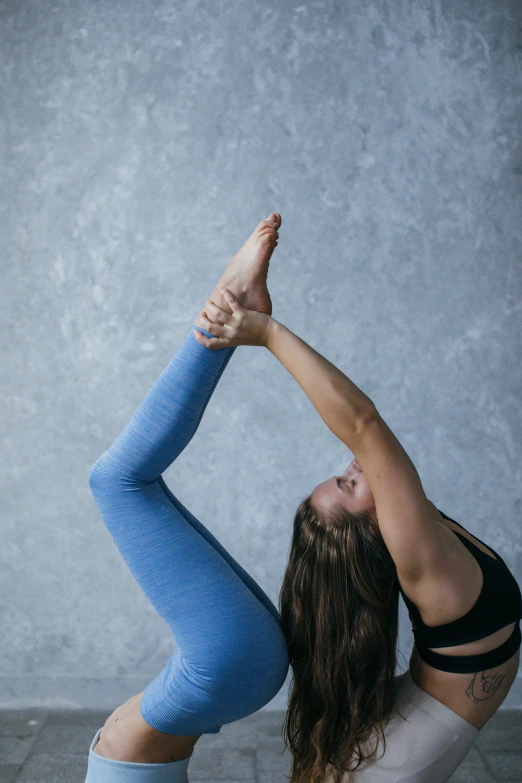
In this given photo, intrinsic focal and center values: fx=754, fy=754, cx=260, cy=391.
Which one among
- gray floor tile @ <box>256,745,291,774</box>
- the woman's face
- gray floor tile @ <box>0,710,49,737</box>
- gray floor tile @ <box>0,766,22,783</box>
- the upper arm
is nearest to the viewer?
the upper arm

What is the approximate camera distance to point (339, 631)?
146 cm

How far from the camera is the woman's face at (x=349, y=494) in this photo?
146 cm

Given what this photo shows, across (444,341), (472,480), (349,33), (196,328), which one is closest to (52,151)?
(349,33)

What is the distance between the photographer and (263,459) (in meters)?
3.01

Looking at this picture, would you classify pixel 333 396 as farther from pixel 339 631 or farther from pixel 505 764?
pixel 505 764

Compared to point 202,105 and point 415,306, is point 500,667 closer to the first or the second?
point 415,306

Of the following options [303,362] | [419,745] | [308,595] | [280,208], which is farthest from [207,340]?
[280,208]

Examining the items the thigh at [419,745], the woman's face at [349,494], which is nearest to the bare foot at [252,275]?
the woman's face at [349,494]

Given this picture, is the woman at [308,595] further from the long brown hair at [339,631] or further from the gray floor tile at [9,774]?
the gray floor tile at [9,774]

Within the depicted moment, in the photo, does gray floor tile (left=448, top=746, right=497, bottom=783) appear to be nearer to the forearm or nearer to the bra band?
the bra band

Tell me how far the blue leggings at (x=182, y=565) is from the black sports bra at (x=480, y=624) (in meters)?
0.29

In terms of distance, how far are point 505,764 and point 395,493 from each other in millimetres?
1865

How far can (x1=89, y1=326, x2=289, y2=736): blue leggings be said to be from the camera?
136cm

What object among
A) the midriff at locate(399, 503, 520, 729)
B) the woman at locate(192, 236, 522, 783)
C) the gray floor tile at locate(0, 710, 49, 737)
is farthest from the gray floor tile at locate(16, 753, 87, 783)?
the midriff at locate(399, 503, 520, 729)
